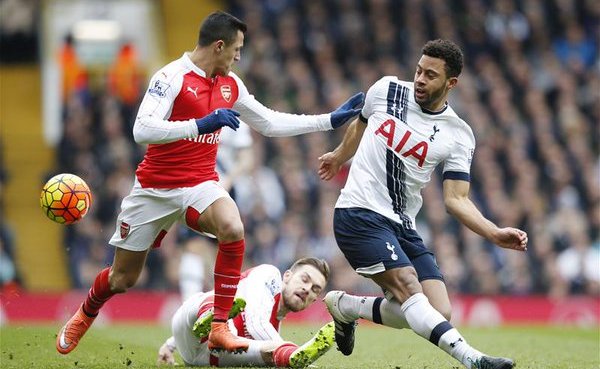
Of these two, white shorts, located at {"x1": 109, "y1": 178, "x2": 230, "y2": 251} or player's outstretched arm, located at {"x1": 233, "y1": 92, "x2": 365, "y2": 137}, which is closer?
white shorts, located at {"x1": 109, "y1": 178, "x2": 230, "y2": 251}

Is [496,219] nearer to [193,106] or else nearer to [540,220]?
[540,220]

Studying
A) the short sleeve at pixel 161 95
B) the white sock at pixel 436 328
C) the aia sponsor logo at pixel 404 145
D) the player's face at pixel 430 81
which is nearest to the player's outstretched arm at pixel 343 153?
the aia sponsor logo at pixel 404 145

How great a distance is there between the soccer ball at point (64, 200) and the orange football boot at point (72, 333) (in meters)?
0.75

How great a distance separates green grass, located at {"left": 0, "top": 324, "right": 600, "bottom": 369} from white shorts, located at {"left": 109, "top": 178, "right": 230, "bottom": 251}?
35.6 inches

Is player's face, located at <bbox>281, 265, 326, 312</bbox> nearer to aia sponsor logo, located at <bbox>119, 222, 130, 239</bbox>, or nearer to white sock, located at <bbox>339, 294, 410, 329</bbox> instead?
white sock, located at <bbox>339, 294, 410, 329</bbox>

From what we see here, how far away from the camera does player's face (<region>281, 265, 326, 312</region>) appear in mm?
8734

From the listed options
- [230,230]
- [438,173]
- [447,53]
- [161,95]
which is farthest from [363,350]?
[438,173]

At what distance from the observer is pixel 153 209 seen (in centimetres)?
866

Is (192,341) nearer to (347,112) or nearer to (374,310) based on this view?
(374,310)

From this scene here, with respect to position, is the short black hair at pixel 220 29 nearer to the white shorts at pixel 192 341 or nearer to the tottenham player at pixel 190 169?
the tottenham player at pixel 190 169

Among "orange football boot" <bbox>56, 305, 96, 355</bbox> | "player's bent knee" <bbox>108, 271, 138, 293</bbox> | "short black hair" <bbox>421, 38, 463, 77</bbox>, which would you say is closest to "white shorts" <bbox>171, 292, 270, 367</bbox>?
"player's bent knee" <bbox>108, 271, 138, 293</bbox>

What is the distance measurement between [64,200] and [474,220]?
9.96ft

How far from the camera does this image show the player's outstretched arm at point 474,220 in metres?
7.91

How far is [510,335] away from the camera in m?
13.1
